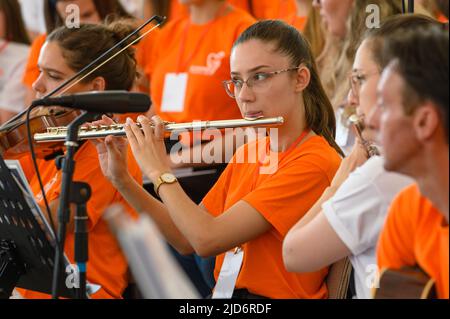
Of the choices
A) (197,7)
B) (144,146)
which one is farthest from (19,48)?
(144,146)

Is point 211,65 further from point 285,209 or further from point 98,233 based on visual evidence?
point 285,209

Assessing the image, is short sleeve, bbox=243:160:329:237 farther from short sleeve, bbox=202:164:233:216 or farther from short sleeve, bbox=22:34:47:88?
short sleeve, bbox=22:34:47:88

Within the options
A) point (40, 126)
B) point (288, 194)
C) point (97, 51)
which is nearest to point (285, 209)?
point (288, 194)

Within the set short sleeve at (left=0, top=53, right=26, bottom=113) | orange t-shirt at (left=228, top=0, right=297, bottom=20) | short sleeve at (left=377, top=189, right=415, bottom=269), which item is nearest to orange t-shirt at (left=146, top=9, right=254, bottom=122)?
orange t-shirt at (left=228, top=0, right=297, bottom=20)

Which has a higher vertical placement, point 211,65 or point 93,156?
point 211,65

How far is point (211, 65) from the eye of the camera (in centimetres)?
347

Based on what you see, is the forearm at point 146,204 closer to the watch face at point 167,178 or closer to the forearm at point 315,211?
the watch face at point 167,178

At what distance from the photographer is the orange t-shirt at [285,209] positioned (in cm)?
219

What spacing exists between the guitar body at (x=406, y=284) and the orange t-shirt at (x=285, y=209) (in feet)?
1.98

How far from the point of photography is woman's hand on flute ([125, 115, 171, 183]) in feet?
7.20

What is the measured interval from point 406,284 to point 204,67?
2.05m

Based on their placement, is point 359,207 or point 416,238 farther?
point 359,207

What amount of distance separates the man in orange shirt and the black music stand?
842 mm

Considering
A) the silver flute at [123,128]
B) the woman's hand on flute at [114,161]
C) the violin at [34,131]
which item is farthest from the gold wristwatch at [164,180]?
the violin at [34,131]
